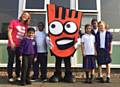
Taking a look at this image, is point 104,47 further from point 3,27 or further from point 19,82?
point 3,27

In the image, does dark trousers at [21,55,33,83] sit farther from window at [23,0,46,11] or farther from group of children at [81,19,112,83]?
window at [23,0,46,11]

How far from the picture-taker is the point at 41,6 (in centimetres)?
1200

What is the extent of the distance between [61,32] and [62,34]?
0.06 metres

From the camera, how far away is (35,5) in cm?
1199

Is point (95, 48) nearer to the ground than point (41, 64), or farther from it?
farther from it

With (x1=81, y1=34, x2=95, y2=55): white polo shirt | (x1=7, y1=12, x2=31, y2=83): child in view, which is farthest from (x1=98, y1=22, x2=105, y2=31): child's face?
(x1=7, y1=12, x2=31, y2=83): child

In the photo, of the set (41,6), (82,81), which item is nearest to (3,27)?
(41,6)

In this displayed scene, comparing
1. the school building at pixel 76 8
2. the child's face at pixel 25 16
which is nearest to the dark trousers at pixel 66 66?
the child's face at pixel 25 16

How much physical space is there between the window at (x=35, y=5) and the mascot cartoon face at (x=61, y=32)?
5.18 feet

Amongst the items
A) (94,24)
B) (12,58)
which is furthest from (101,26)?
(12,58)

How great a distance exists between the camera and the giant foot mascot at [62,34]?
10.3 metres

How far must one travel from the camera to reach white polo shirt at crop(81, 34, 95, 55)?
33.8 ft

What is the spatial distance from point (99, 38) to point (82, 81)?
4.06 feet

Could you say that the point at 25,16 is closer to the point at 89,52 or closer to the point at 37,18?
the point at 89,52
